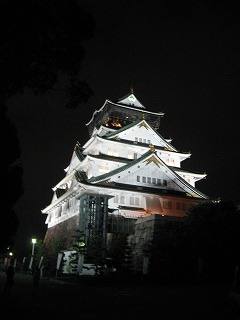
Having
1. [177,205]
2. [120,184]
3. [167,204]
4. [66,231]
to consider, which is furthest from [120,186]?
[66,231]

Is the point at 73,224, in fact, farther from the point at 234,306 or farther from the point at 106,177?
the point at 234,306

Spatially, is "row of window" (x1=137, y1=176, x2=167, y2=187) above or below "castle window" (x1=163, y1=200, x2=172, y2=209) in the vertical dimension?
above

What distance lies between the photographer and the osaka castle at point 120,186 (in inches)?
1362

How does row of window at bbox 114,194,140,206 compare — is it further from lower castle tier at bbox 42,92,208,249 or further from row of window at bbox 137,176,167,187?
row of window at bbox 137,176,167,187

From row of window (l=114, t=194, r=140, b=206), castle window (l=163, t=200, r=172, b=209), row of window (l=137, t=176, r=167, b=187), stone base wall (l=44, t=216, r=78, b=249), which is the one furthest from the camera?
row of window (l=137, t=176, r=167, b=187)

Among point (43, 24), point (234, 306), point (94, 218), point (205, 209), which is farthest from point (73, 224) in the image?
point (43, 24)

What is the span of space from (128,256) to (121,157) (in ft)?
55.6

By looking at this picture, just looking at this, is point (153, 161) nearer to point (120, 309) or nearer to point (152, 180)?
point (152, 180)

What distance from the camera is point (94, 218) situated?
33906mm

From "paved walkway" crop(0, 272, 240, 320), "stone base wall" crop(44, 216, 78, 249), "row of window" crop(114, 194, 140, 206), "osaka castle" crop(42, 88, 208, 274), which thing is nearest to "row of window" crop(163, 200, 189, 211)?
"osaka castle" crop(42, 88, 208, 274)

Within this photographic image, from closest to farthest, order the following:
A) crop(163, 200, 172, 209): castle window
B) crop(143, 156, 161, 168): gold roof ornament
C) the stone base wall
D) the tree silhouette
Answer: the tree silhouette
crop(163, 200, 172, 209): castle window
the stone base wall
crop(143, 156, 161, 168): gold roof ornament

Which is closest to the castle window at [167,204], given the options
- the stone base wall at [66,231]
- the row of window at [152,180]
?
the row of window at [152,180]

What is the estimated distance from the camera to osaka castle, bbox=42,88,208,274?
113 ft

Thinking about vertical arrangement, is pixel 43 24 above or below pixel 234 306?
above
